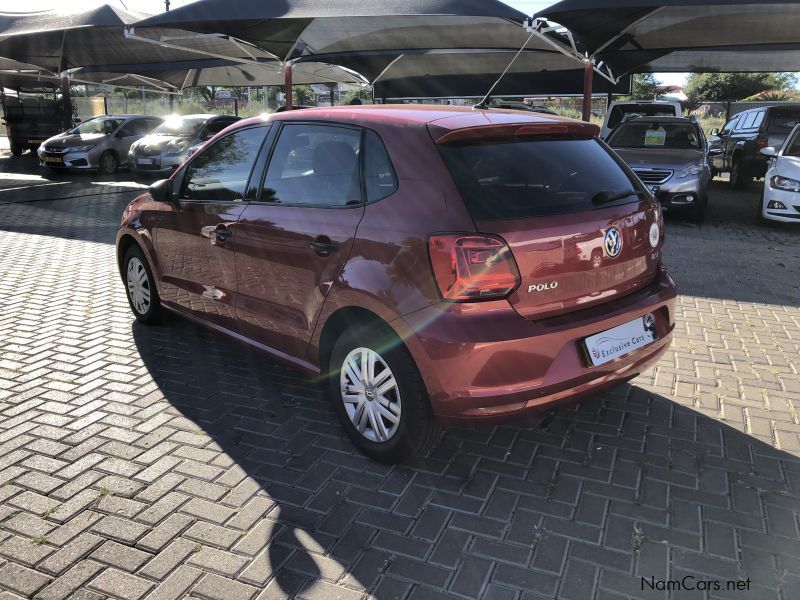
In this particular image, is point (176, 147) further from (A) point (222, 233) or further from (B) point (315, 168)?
(B) point (315, 168)

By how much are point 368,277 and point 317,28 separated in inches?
465

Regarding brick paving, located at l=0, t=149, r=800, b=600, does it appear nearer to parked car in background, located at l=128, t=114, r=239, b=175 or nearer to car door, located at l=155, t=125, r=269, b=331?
car door, located at l=155, t=125, r=269, b=331

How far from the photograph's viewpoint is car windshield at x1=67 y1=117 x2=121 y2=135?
17.3m

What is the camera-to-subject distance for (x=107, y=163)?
670 inches

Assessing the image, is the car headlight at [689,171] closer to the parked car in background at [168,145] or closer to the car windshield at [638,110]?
the car windshield at [638,110]

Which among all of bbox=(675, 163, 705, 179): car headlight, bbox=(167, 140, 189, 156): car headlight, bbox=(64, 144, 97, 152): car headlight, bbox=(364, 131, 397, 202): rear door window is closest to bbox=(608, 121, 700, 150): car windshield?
bbox=(675, 163, 705, 179): car headlight

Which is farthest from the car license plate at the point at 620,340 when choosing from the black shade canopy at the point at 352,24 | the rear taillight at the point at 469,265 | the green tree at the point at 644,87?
the green tree at the point at 644,87

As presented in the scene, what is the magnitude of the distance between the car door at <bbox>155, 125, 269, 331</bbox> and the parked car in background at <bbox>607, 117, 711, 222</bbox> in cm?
734

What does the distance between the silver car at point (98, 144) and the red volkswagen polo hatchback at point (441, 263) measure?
48.1 ft

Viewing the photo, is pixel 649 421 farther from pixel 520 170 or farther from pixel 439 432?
pixel 520 170

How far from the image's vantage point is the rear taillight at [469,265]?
2.71 m

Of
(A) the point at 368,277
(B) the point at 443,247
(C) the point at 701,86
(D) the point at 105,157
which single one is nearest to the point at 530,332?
(B) the point at 443,247

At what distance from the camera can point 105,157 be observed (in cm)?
1691

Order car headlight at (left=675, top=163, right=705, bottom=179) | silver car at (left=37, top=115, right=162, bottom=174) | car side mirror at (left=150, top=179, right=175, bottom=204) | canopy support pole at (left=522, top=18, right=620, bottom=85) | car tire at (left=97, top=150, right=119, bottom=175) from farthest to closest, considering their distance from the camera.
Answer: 1. car tire at (left=97, top=150, right=119, bottom=175)
2. silver car at (left=37, top=115, right=162, bottom=174)
3. canopy support pole at (left=522, top=18, right=620, bottom=85)
4. car headlight at (left=675, top=163, right=705, bottom=179)
5. car side mirror at (left=150, top=179, right=175, bottom=204)
